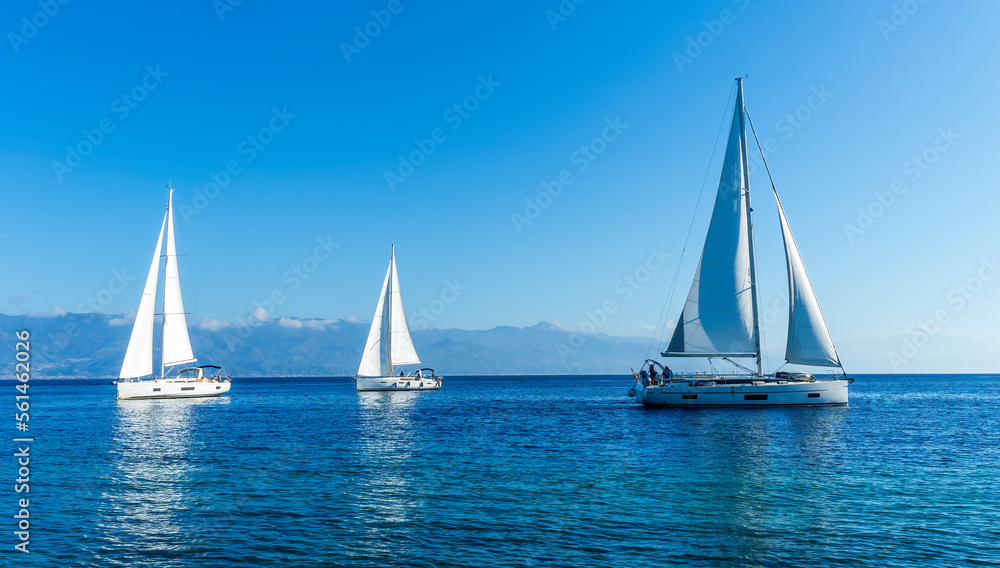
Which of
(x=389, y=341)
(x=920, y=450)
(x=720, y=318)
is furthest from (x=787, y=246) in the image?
(x=389, y=341)

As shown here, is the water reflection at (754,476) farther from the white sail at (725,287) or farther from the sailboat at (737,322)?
the white sail at (725,287)

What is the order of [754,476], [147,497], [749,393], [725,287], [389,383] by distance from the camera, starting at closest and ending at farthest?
1. [147,497]
2. [754,476]
3. [749,393]
4. [725,287]
5. [389,383]

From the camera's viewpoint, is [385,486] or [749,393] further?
[749,393]

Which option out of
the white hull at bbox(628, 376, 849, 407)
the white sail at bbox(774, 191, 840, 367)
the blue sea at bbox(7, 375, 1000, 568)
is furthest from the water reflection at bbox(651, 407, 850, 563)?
the white sail at bbox(774, 191, 840, 367)

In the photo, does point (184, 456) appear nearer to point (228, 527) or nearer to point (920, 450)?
point (228, 527)

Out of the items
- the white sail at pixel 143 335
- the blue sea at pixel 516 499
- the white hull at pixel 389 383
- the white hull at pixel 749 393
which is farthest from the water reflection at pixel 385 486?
the white hull at pixel 389 383

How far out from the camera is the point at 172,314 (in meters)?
76.5

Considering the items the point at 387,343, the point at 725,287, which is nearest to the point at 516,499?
the point at 725,287

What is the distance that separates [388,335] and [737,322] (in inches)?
2192

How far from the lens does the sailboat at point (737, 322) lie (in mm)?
52750

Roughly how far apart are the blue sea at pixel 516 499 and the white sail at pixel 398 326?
52.7 metres

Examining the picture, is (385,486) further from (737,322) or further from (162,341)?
(162,341)

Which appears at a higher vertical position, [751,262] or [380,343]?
[751,262]

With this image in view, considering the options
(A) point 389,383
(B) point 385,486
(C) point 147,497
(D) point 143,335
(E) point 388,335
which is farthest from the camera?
(A) point 389,383
